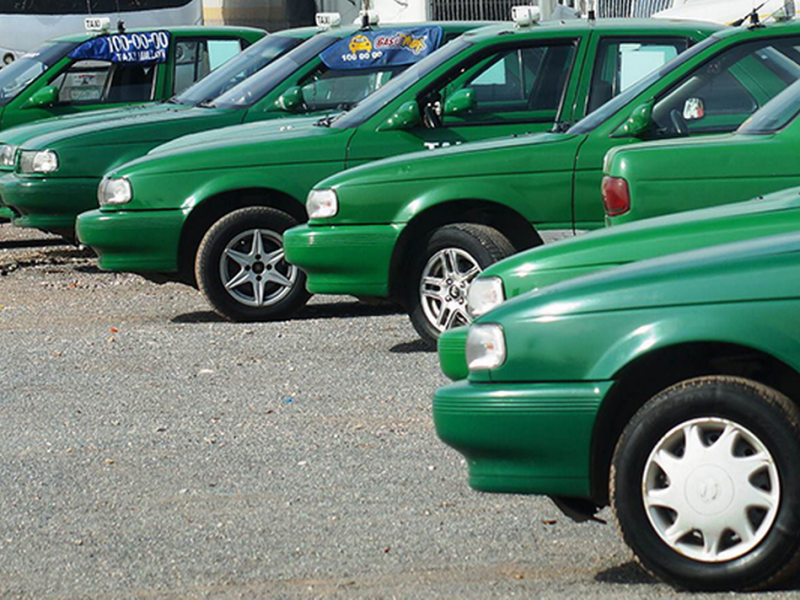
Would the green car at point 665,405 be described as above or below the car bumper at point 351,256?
above

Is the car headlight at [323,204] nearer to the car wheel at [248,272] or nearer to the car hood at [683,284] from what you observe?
the car wheel at [248,272]

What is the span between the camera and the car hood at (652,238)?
218 inches

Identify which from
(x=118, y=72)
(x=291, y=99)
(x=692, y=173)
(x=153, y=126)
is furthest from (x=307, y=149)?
(x=118, y=72)

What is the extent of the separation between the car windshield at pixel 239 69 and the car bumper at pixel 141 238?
2.90m

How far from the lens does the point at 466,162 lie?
8.87 m

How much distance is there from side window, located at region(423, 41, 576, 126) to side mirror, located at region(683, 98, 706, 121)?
1.30 meters

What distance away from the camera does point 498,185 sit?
348 inches

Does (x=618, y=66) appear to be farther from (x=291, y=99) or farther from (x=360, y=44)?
(x=291, y=99)

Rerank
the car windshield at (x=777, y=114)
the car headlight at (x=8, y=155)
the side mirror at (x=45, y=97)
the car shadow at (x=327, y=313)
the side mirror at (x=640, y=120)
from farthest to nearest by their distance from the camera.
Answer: the side mirror at (x=45, y=97), the car headlight at (x=8, y=155), the car shadow at (x=327, y=313), the side mirror at (x=640, y=120), the car windshield at (x=777, y=114)

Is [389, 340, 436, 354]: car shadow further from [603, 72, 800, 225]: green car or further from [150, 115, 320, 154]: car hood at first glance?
[150, 115, 320, 154]: car hood

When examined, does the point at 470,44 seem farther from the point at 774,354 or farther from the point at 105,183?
the point at 774,354

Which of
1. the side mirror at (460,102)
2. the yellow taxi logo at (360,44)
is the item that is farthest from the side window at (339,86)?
the side mirror at (460,102)

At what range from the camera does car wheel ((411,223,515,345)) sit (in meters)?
8.80

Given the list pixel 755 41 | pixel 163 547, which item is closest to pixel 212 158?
pixel 755 41
